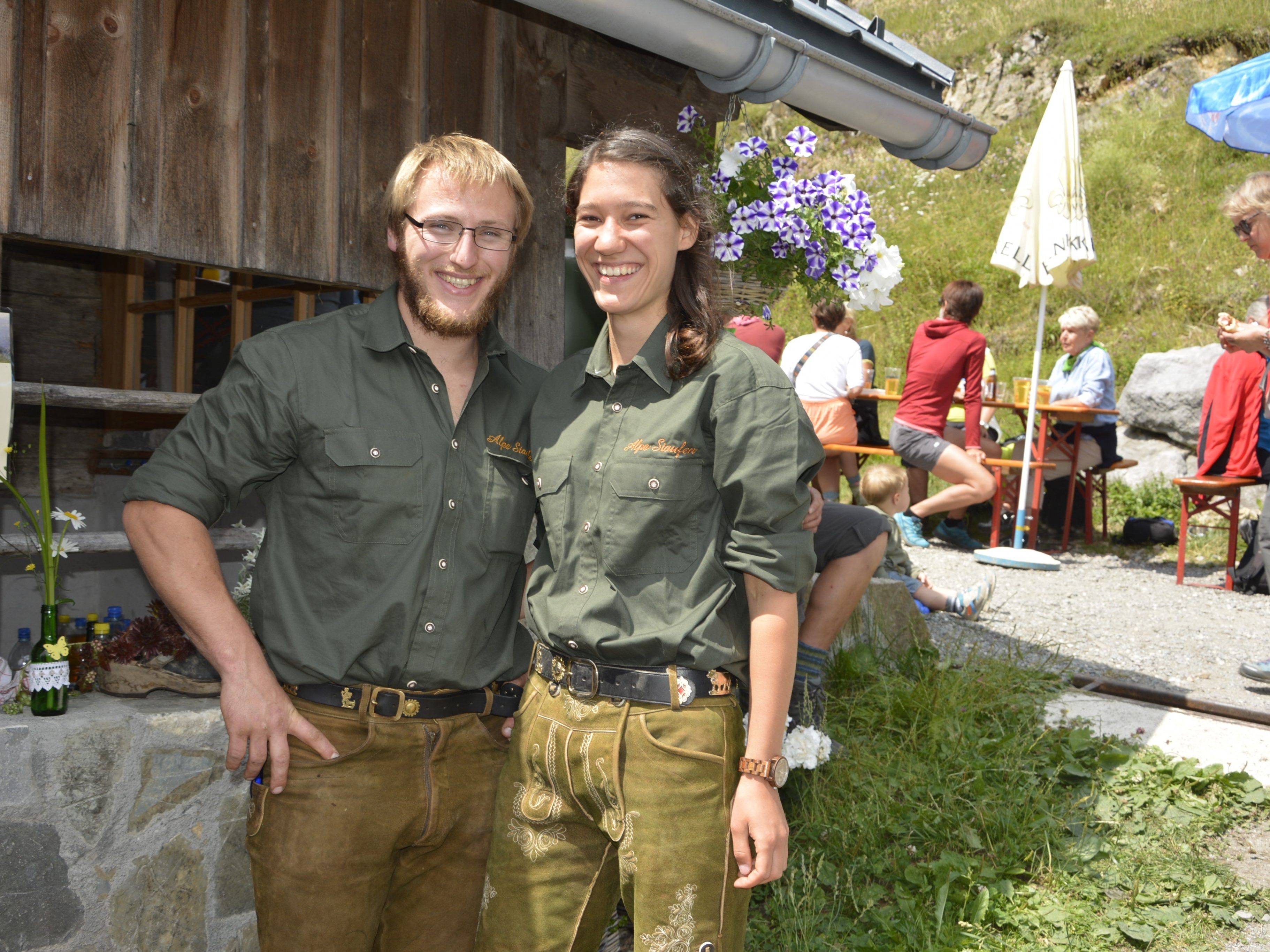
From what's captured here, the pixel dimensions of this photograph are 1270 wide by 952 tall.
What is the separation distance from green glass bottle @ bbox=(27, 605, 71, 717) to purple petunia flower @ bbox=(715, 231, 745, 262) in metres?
2.09

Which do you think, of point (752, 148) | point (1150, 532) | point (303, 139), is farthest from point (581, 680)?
point (1150, 532)

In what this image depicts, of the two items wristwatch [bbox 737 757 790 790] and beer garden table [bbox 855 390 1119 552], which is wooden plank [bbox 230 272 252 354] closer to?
wristwatch [bbox 737 757 790 790]

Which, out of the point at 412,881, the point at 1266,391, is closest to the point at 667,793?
the point at 412,881

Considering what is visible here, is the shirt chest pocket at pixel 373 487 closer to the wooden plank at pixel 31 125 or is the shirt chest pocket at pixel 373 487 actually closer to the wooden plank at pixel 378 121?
the wooden plank at pixel 31 125

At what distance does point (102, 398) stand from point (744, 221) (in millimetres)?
1896

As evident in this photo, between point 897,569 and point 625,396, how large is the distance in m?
4.50

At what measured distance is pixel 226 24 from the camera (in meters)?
2.69

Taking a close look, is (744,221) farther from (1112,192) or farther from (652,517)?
(1112,192)

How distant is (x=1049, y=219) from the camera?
26.1 ft

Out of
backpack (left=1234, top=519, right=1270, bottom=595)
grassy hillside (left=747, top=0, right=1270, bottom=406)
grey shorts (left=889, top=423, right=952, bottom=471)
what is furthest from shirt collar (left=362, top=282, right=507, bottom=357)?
grassy hillside (left=747, top=0, right=1270, bottom=406)

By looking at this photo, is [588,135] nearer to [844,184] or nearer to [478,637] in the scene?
[844,184]

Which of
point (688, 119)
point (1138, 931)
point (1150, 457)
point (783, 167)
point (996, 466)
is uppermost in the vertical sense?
point (688, 119)

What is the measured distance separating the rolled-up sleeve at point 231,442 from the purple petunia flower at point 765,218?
5.46ft

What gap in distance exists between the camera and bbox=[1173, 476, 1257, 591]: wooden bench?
24.8 ft
